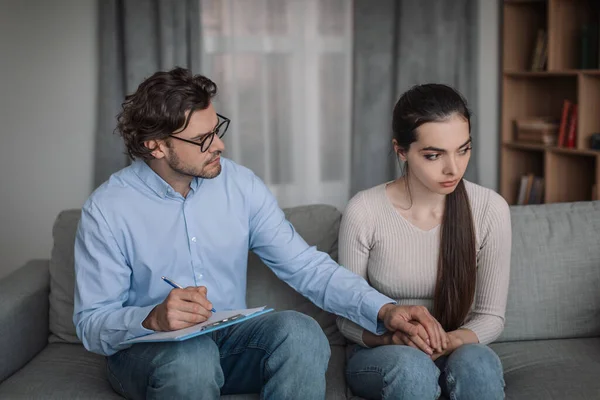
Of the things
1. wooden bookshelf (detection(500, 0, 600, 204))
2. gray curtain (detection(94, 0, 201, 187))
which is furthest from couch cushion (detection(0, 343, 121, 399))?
wooden bookshelf (detection(500, 0, 600, 204))

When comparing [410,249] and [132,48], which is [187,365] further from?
[132,48]

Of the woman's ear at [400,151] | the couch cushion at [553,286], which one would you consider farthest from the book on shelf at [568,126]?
the woman's ear at [400,151]

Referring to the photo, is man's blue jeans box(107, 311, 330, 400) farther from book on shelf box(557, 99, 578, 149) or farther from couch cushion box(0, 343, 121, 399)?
book on shelf box(557, 99, 578, 149)

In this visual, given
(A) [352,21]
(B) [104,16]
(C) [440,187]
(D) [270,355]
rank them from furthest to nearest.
Result: (A) [352,21], (B) [104,16], (C) [440,187], (D) [270,355]

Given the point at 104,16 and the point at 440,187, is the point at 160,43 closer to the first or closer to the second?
the point at 104,16

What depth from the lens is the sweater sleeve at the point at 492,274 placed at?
2.04 m

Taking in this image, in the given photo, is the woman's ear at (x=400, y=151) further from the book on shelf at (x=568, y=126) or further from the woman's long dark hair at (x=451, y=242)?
the book on shelf at (x=568, y=126)

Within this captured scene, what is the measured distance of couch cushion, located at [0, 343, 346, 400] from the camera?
6.40 feet

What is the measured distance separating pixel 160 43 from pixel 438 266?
82.9 inches

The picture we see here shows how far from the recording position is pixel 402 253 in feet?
6.86

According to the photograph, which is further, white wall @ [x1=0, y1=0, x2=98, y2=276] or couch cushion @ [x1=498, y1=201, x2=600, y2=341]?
white wall @ [x1=0, y1=0, x2=98, y2=276]

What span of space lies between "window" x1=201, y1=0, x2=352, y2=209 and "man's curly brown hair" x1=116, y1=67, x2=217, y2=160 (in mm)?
1826

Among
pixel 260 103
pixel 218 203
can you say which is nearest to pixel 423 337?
pixel 218 203

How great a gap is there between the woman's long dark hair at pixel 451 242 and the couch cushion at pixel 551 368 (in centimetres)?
19
